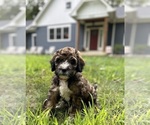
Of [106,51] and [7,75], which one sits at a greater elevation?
[106,51]

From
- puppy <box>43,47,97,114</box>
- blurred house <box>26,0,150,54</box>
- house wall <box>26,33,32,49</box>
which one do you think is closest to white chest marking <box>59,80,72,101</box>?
puppy <box>43,47,97,114</box>

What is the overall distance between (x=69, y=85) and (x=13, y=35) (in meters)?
0.45

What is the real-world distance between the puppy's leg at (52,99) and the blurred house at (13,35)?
26cm

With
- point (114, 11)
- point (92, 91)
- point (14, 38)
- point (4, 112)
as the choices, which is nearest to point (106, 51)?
point (114, 11)

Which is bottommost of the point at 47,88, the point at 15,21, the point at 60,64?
the point at 47,88

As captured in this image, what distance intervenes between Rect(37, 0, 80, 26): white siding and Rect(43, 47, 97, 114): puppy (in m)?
0.39

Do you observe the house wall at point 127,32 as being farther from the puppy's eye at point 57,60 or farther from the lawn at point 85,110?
the puppy's eye at point 57,60

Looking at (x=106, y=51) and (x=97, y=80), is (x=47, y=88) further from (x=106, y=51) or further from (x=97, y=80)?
(x=106, y=51)

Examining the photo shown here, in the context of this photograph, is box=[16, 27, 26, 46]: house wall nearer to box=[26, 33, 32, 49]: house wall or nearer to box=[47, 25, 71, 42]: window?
box=[26, 33, 32, 49]: house wall

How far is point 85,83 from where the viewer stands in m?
0.83

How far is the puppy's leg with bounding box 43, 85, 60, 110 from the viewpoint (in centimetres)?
85

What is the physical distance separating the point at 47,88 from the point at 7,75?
28 cm

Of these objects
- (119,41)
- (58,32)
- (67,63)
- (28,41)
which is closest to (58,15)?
(58,32)

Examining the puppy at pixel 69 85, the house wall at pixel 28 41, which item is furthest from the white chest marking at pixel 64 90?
the house wall at pixel 28 41
